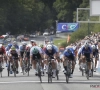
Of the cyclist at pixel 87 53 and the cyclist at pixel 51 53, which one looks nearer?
the cyclist at pixel 51 53

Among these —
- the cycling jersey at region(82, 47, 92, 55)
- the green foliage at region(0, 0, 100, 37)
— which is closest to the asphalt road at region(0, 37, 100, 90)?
the cycling jersey at region(82, 47, 92, 55)

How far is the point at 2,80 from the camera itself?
968 inches

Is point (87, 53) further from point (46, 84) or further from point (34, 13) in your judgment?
point (34, 13)

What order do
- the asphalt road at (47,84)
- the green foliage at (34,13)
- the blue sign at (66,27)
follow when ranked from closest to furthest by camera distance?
the asphalt road at (47,84) < the blue sign at (66,27) < the green foliage at (34,13)

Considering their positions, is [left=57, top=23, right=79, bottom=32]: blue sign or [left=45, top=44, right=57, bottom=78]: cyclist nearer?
[left=45, top=44, right=57, bottom=78]: cyclist

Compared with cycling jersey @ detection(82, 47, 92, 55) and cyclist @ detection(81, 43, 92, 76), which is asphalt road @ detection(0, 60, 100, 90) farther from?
cycling jersey @ detection(82, 47, 92, 55)

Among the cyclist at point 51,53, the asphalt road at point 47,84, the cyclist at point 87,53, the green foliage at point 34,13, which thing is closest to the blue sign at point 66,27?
the green foliage at point 34,13

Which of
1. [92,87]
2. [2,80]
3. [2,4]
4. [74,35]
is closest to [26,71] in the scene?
[2,80]

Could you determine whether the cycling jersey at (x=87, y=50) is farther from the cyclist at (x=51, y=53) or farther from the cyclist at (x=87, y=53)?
the cyclist at (x=51, y=53)

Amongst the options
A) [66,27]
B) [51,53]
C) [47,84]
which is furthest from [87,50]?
[66,27]

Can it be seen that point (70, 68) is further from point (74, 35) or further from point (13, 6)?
point (13, 6)

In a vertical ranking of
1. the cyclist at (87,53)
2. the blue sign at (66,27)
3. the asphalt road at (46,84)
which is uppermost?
the cyclist at (87,53)

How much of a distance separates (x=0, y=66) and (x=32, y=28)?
92768 millimetres

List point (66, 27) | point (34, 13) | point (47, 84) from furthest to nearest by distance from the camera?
point (34, 13) → point (66, 27) → point (47, 84)
